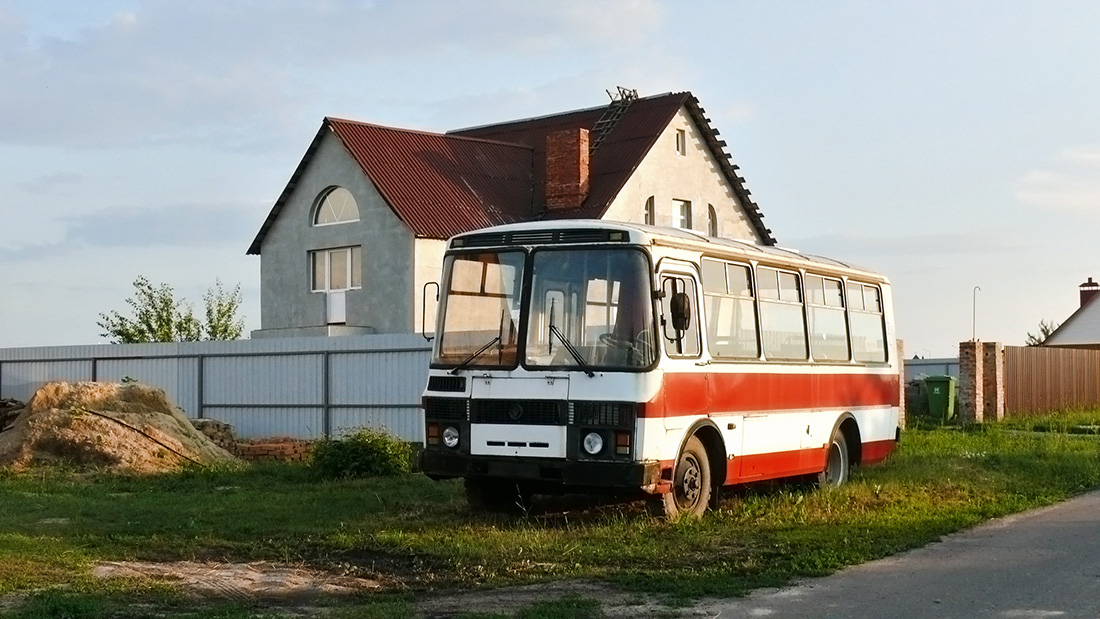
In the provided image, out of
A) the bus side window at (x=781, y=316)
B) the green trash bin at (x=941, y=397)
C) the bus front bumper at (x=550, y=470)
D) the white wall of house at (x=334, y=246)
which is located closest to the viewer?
the bus front bumper at (x=550, y=470)

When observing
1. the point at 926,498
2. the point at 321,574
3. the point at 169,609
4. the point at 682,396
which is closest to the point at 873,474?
the point at 926,498

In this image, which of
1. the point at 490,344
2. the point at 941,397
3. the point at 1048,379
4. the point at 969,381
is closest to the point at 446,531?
the point at 490,344

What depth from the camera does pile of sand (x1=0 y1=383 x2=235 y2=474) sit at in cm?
2105

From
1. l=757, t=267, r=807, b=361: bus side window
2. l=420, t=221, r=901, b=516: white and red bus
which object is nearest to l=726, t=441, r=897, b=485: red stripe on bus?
l=420, t=221, r=901, b=516: white and red bus

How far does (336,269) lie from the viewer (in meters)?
39.8

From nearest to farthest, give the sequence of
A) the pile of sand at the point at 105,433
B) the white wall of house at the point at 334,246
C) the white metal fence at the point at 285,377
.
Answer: the pile of sand at the point at 105,433
the white metal fence at the point at 285,377
the white wall of house at the point at 334,246

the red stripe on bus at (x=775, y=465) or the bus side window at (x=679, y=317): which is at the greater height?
the bus side window at (x=679, y=317)

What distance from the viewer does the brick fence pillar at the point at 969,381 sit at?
3356 cm

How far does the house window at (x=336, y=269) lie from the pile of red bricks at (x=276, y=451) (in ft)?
48.1

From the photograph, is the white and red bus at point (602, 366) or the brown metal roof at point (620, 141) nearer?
the white and red bus at point (602, 366)

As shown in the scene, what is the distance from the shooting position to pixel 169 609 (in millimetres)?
9469

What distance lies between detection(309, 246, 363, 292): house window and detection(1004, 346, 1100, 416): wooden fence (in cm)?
1689

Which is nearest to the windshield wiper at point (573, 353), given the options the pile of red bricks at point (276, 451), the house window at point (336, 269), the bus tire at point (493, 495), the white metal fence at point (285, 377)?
the bus tire at point (493, 495)

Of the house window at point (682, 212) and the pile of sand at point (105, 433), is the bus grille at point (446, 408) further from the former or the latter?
the house window at point (682, 212)
